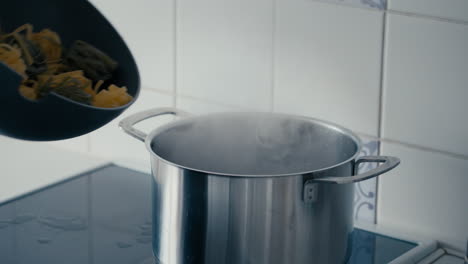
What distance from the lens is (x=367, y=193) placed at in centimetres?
103

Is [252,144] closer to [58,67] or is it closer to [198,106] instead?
[198,106]

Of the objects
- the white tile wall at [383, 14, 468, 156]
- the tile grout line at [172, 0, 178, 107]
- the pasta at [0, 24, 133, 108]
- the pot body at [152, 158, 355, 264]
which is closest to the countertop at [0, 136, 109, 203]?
the tile grout line at [172, 0, 178, 107]

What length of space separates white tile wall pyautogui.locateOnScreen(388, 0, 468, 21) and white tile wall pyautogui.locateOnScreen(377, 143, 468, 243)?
0.16 m

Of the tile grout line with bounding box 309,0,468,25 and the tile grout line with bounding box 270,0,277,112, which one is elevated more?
the tile grout line with bounding box 309,0,468,25

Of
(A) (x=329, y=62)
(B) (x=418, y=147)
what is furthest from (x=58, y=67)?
(B) (x=418, y=147)

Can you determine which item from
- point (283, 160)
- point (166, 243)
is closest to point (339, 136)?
point (283, 160)

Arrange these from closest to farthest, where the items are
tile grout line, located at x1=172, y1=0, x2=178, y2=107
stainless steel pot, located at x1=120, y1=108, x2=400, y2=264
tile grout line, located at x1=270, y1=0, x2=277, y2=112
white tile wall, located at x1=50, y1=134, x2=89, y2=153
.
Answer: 1. stainless steel pot, located at x1=120, y1=108, x2=400, y2=264
2. tile grout line, located at x1=270, y1=0, x2=277, y2=112
3. tile grout line, located at x1=172, y1=0, x2=178, y2=107
4. white tile wall, located at x1=50, y1=134, x2=89, y2=153

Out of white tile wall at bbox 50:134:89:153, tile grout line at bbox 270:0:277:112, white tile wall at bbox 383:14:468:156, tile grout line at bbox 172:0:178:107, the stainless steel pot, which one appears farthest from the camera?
white tile wall at bbox 50:134:89:153

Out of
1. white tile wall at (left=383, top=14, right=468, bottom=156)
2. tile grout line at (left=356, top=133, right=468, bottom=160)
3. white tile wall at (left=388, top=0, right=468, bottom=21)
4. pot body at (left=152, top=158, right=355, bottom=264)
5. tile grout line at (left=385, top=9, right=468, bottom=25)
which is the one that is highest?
white tile wall at (left=388, top=0, right=468, bottom=21)

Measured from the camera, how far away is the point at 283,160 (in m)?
1.04

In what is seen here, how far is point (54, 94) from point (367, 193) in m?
0.41

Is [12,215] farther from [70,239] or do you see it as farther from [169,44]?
[169,44]

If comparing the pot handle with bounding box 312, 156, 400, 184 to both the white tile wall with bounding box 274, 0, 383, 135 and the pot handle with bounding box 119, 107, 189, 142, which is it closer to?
the white tile wall with bounding box 274, 0, 383, 135

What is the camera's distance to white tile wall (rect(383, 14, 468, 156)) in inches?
36.2
